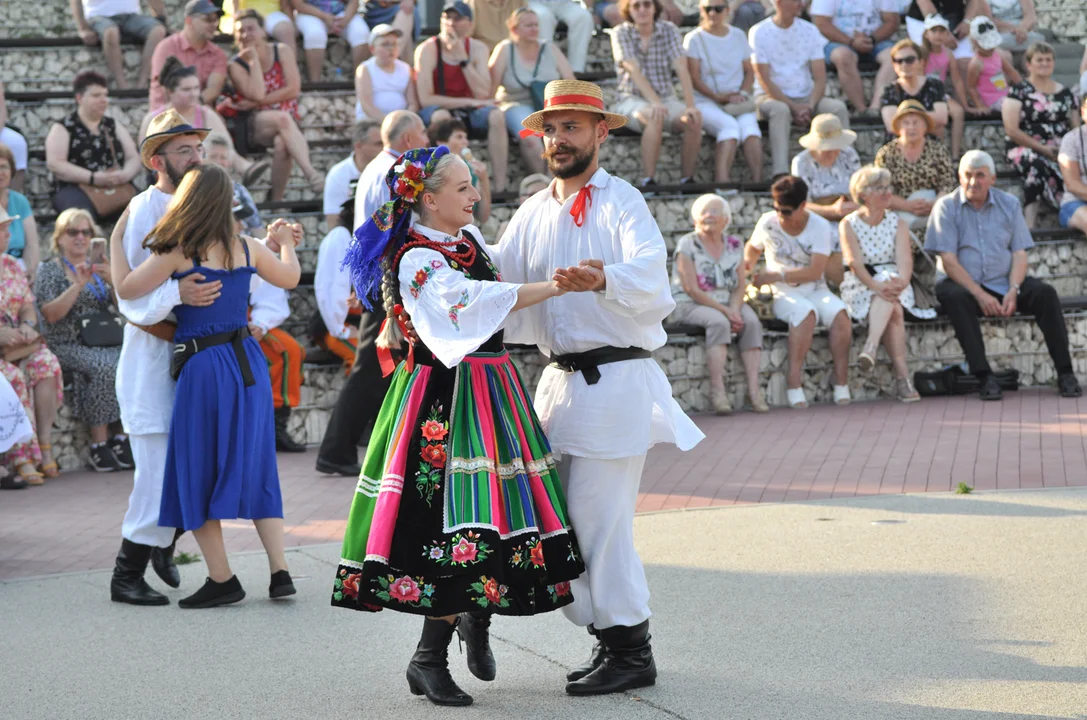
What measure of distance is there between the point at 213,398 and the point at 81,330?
444cm

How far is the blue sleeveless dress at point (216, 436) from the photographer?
6125 mm

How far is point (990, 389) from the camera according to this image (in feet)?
37.5

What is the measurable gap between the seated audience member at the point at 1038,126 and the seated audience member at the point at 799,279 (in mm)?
3075

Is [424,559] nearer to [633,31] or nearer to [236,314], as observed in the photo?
[236,314]

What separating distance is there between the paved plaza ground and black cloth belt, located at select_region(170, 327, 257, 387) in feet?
3.23

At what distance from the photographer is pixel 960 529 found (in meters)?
7.09

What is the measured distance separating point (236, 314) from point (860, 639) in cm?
286

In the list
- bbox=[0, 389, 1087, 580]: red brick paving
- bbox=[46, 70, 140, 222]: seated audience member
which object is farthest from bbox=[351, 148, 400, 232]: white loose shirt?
bbox=[46, 70, 140, 222]: seated audience member

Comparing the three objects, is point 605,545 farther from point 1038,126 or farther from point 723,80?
point 1038,126

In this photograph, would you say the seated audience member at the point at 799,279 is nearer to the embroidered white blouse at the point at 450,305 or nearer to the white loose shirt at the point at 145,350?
the white loose shirt at the point at 145,350

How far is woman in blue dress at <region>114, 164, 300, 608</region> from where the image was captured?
612 cm

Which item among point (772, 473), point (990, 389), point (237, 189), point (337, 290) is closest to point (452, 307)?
point (772, 473)

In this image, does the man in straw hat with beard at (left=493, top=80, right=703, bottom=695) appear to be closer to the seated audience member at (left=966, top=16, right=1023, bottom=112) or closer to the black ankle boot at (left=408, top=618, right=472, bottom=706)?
the black ankle boot at (left=408, top=618, right=472, bottom=706)

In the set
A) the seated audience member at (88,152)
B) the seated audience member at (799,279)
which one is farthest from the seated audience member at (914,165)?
the seated audience member at (88,152)
